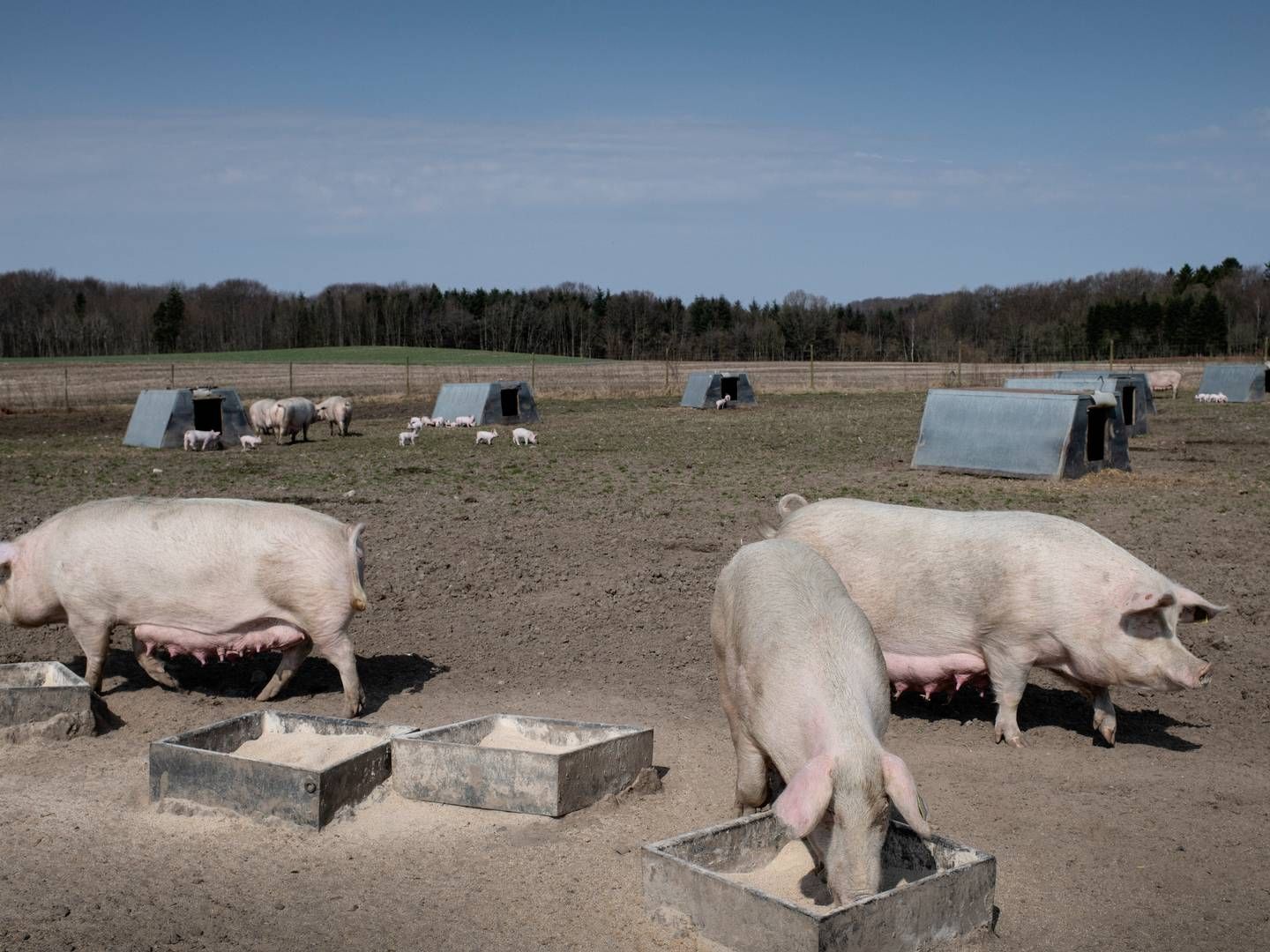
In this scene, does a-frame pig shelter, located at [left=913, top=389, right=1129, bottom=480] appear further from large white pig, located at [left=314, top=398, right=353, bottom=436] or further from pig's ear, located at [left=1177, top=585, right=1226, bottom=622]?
large white pig, located at [left=314, top=398, right=353, bottom=436]

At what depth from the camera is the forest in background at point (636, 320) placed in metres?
94.1

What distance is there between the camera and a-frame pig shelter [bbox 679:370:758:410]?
3803 centimetres

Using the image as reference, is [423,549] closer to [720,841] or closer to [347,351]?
[720,841]

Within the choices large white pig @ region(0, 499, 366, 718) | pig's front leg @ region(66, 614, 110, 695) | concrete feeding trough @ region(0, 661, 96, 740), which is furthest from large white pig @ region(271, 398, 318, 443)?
concrete feeding trough @ region(0, 661, 96, 740)

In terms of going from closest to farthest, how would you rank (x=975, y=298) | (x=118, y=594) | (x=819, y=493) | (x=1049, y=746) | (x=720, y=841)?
(x=720, y=841), (x=1049, y=746), (x=118, y=594), (x=819, y=493), (x=975, y=298)

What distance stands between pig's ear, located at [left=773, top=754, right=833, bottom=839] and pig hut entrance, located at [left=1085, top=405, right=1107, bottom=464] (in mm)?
15657

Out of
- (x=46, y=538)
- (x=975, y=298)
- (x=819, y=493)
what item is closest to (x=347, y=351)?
(x=975, y=298)

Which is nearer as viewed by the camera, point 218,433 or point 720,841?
point 720,841

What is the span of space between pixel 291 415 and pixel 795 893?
937 inches

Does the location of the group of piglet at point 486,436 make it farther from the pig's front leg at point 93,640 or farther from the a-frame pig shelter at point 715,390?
the pig's front leg at point 93,640

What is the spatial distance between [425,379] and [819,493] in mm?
45898

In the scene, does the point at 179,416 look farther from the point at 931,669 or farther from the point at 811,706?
the point at 811,706

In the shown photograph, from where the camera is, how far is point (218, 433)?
25172 millimetres

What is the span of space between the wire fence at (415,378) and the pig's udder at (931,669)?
34.6 meters
